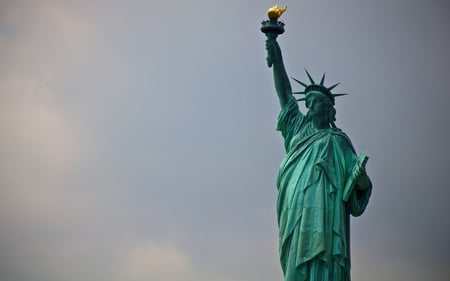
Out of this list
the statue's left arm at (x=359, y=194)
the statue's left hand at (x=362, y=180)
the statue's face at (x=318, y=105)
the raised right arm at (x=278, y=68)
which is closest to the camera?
the statue's left hand at (x=362, y=180)

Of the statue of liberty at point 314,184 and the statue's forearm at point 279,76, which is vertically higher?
the statue's forearm at point 279,76

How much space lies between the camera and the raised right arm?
24.1 m

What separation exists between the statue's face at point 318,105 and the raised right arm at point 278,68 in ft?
2.72

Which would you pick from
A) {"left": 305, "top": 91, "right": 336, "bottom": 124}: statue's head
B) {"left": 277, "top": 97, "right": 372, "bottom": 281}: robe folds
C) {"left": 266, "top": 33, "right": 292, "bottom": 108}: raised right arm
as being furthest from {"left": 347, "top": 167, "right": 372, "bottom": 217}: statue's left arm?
{"left": 266, "top": 33, "right": 292, "bottom": 108}: raised right arm

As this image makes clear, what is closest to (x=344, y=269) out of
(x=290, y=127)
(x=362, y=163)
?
(x=362, y=163)

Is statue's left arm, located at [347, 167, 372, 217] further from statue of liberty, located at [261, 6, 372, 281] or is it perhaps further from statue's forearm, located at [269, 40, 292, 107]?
statue's forearm, located at [269, 40, 292, 107]

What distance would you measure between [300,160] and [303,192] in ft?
3.13

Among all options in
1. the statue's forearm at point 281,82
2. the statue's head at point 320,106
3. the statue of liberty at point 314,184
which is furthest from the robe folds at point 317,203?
the statue's forearm at point 281,82

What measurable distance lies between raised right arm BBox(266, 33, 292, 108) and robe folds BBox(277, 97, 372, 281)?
3.05ft

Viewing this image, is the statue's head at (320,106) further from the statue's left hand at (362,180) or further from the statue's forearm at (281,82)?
the statue's left hand at (362,180)

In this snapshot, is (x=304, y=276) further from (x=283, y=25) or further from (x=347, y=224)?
(x=283, y=25)

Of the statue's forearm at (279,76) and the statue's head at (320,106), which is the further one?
the statue's forearm at (279,76)

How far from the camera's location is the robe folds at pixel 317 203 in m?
21.6

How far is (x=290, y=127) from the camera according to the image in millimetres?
24094
